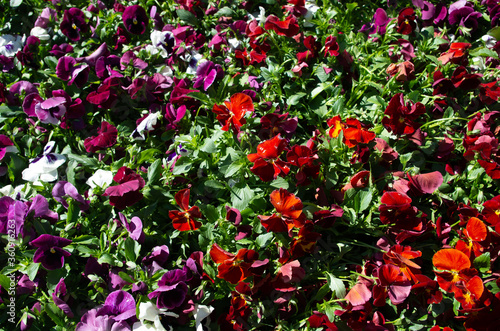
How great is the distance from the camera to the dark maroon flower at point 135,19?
7.37 feet

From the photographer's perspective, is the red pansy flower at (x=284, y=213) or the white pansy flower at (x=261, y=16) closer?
the red pansy flower at (x=284, y=213)

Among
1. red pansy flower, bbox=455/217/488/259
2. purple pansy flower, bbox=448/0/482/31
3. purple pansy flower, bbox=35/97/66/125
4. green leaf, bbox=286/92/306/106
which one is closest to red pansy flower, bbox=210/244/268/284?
red pansy flower, bbox=455/217/488/259

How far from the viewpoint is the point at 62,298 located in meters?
1.50

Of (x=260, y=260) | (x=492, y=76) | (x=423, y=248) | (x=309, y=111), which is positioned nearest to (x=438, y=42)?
(x=492, y=76)

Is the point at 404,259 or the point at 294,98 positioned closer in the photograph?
the point at 404,259

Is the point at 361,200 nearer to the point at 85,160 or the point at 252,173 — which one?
the point at 252,173

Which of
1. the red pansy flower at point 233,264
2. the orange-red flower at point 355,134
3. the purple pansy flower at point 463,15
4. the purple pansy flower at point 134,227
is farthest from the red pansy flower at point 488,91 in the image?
the purple pansy flower at point 134,227

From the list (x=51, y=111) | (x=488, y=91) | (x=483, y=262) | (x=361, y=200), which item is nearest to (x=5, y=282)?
(x=51, y=111)

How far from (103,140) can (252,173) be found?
0.65 m

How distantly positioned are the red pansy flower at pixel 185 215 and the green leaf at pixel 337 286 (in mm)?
496

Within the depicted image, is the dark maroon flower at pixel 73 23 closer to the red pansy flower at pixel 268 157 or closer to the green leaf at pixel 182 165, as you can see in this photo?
the green leaf at pixel 182 165

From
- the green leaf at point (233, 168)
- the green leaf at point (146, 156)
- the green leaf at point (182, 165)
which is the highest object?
the green leaf at point (233, 168)

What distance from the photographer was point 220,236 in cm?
157

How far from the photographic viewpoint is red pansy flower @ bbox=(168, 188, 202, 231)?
4.90 ft
